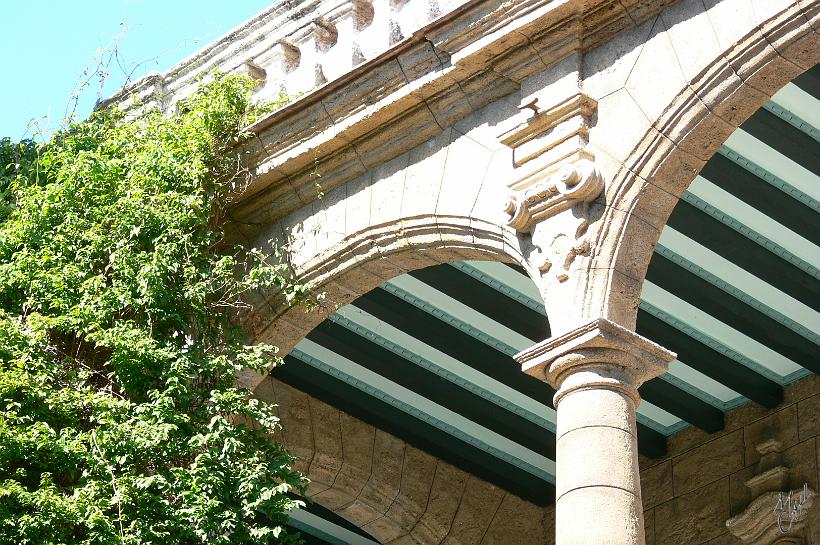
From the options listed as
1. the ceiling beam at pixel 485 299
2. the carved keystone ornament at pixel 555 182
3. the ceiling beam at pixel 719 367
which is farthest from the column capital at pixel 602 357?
the ceiling beam at pixel 719 367

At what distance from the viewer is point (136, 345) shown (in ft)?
27.8

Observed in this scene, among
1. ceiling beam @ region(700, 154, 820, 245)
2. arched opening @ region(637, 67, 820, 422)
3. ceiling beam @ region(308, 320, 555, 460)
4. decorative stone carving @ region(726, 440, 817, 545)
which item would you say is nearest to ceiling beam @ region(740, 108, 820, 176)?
arched opening @ region(637, 67, 820, 422)

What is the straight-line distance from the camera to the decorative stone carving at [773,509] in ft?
32.8

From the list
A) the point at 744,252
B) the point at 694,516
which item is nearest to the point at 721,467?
the point at 694,516

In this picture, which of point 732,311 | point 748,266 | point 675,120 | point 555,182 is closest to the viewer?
point 675,120

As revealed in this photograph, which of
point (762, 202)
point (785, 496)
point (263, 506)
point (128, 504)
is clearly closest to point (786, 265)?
point (762, 202)

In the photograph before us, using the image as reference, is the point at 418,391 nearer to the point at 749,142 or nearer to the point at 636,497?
the point at 749,142

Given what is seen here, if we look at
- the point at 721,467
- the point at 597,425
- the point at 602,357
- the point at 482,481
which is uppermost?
the point at 482,481

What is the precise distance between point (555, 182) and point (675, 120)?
64 centimetres

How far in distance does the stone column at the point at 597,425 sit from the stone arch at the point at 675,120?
18cm

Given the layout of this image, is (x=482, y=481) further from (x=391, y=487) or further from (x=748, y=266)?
(x=748, y=266)

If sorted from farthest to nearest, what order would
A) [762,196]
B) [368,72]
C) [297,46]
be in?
1. [297,46]
2. [762,196]
3. [368,72]

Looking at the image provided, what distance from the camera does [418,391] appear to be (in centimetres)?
1080

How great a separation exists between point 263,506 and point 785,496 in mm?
3677
